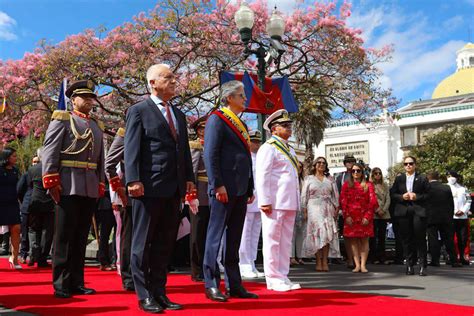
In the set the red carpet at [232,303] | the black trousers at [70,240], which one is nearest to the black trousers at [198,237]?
the red carpet at [232,303]

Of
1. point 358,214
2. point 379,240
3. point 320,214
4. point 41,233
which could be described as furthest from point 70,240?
point 379,240

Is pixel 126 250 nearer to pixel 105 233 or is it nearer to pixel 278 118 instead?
pixel 278 118

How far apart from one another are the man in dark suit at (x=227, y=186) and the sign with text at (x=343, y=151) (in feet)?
188

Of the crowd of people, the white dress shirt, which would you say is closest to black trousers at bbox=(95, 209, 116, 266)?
the crowd of people

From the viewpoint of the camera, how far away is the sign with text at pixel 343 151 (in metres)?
62.5

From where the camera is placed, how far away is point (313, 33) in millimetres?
16141

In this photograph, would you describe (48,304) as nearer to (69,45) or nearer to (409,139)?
(69,45)

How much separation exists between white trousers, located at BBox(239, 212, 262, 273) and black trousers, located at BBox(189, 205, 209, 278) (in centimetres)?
68

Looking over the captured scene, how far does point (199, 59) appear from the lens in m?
15.5

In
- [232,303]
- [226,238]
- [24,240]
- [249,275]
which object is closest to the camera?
[232,303]

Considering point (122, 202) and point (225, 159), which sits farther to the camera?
point (122, 202)

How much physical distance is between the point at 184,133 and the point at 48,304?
1.90 meters

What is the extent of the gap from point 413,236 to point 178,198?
4530 millimetres

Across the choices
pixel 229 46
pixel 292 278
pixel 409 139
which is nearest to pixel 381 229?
pixel 292 278
